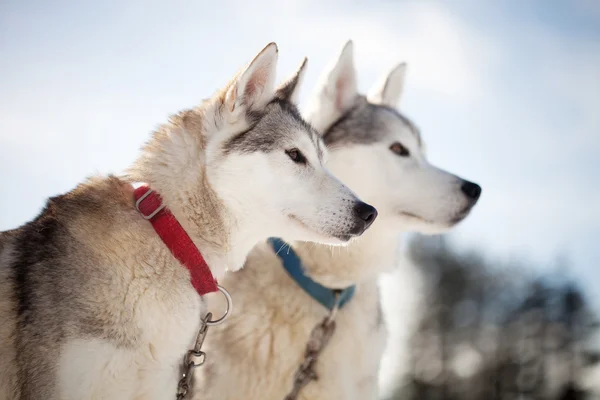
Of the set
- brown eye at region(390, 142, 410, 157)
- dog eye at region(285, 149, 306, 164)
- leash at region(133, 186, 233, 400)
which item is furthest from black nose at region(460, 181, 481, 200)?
leash at region(133, 186, 233, 400)

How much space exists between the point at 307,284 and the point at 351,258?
420 millimetres

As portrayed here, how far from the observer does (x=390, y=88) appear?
5734mm

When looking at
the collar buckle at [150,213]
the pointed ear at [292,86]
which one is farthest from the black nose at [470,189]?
the collar buckle at [150,213]

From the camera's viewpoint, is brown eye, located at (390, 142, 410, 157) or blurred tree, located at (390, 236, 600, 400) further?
blurred tree, located at (390, 236, 600, 400)

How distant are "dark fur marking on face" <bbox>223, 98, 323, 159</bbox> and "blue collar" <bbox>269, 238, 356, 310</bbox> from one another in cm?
105

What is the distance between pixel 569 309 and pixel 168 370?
25.7 metres

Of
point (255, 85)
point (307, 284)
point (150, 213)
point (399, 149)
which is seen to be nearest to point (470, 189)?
point (399, 149)

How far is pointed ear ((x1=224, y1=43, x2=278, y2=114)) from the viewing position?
342 cm

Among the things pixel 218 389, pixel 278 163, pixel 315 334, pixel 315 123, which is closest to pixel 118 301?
pixel 278 163

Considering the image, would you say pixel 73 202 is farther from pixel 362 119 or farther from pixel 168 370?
pixel 362 119

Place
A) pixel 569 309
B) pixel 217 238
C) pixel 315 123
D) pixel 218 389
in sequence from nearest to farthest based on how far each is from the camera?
1. pixel 217 238
2. pixel 218 389
3. pixel 315 123
4. pixel 569 309

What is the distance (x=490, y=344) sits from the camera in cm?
2623

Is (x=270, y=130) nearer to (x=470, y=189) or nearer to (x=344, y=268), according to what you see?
(x=344, y=268)

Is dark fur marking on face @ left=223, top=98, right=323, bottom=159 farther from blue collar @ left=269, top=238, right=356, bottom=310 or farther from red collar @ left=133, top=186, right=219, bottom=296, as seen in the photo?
blue collar @ left=269, top=238, right=356, bottom=310
